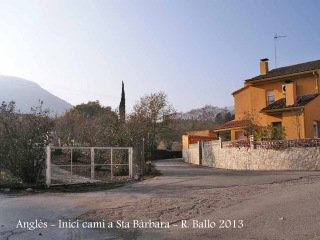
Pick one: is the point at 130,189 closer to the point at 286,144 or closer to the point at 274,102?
the point at 286,144

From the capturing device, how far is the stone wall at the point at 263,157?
18047mm

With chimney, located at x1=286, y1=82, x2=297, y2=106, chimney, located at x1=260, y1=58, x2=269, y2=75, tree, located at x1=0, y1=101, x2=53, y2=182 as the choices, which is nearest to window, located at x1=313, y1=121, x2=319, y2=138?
chimney, located at x1=286, y1=82, x2=297, y2=106

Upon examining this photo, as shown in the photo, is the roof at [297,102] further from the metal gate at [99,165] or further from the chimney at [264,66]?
the metal gate at [99,165]

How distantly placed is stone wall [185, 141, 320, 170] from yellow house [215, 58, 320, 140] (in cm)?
412

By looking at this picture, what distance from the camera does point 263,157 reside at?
793 inches

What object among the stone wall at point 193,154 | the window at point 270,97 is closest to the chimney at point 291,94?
the window at point 270,97

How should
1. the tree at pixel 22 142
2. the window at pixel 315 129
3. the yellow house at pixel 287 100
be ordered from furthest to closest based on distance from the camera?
the window at pixel 315 129, the yellow house at pixel 287 100, the tree at pixel 22 142

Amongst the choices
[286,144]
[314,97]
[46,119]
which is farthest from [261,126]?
[46,119]

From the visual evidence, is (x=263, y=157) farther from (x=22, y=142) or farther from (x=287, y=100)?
(x=22, y=142)

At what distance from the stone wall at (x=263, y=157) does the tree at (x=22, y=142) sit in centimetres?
1285

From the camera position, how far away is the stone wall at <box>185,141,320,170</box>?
1805 cm

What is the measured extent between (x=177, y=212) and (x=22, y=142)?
7.96m

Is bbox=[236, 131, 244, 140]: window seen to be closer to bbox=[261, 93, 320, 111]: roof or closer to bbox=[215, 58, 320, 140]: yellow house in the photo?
bbox=[215, 58, 320, 140]: yellow house

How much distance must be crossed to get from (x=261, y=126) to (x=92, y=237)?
22419 millimetres
